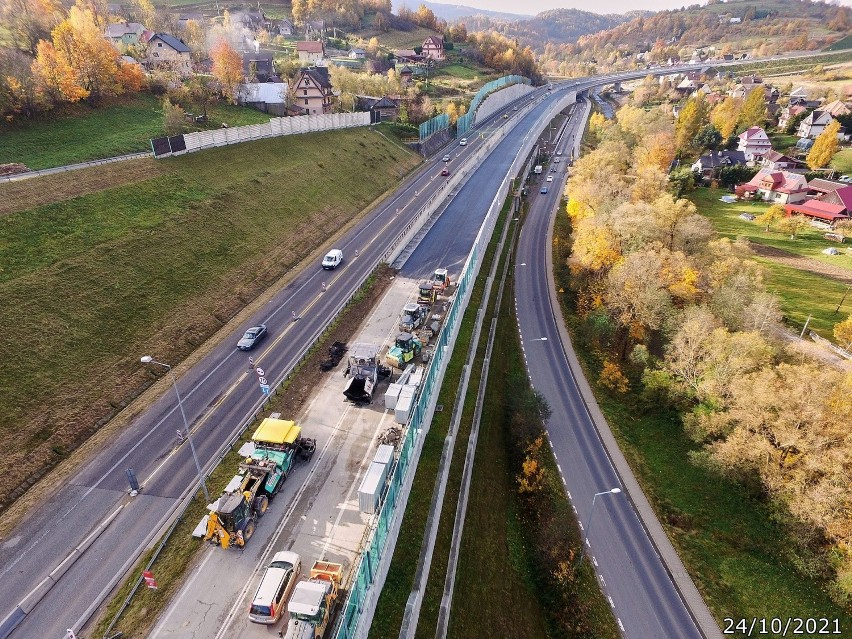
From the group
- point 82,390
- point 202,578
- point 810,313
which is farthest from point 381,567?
point 810,313

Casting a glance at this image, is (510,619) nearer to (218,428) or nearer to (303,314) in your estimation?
(218,428)

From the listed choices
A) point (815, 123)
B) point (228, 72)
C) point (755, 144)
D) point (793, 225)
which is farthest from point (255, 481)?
point (815, 123)

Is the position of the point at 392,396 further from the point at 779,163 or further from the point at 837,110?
the point at 837,110

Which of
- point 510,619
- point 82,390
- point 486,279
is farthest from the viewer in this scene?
point 486,279

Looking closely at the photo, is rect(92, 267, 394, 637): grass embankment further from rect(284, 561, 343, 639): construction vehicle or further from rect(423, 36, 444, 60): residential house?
rect(423, 36, 444, 60): residential house

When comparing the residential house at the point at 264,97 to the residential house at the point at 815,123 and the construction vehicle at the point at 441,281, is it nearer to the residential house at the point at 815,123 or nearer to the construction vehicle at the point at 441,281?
the construction vehicle at the point at 441,281

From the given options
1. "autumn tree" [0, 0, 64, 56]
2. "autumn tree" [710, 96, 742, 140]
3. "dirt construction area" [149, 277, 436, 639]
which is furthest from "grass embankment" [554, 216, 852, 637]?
"autumn tree" [710, 96, 742, 140]
